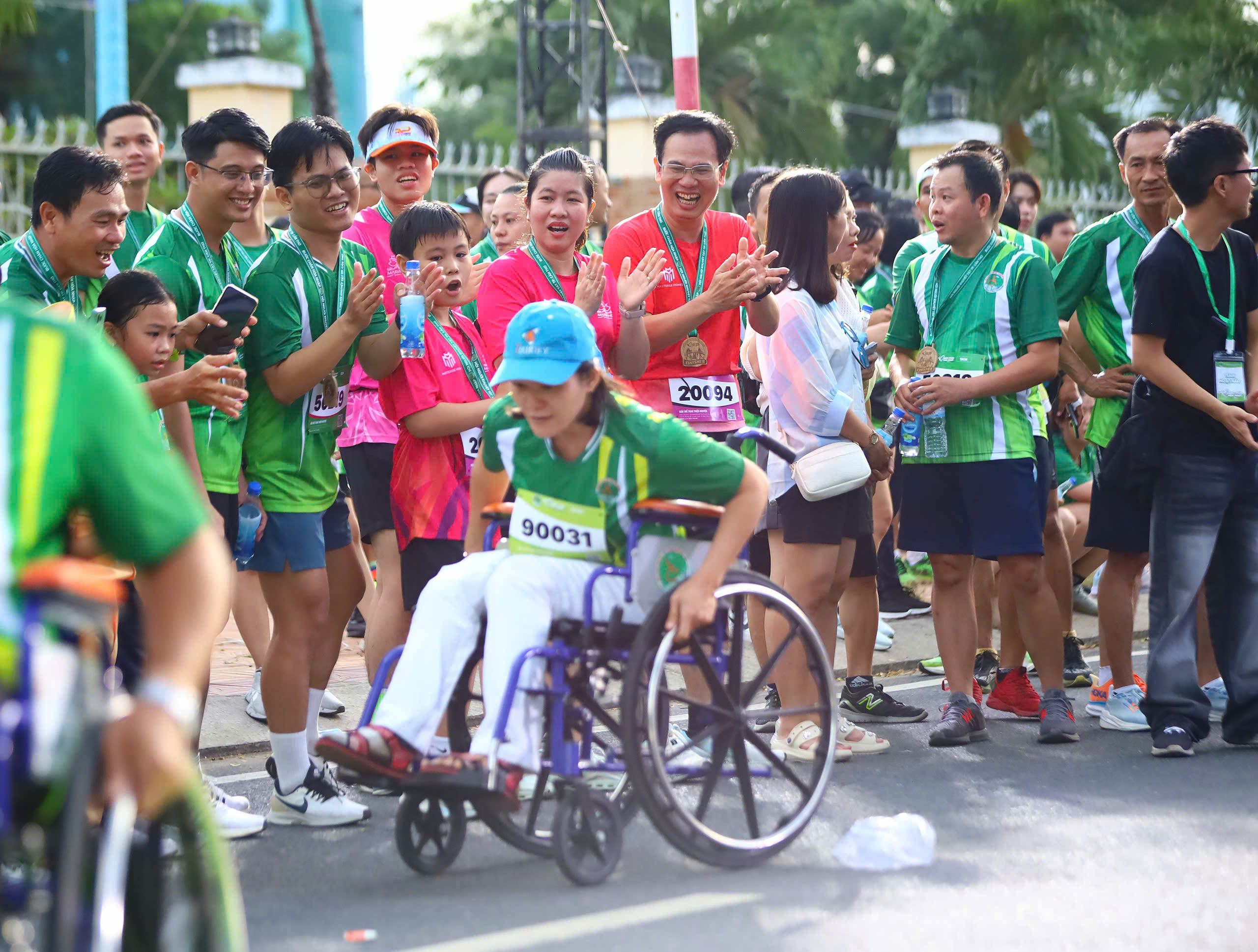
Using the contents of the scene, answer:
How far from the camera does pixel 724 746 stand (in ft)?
14.4

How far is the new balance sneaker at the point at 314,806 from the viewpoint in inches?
191

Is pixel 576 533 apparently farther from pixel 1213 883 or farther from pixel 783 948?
pixel 1213 883

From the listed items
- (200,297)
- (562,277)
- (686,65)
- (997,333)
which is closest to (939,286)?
(997,333)

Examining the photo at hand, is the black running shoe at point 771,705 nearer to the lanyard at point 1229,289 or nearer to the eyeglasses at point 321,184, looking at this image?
the lanyard at point 1229,289

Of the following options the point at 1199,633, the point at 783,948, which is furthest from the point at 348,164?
the point at 1199,633

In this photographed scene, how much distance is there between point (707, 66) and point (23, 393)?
3245cm

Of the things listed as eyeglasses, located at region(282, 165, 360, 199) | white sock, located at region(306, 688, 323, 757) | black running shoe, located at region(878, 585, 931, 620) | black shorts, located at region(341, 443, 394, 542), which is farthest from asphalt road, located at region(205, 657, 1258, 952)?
black running shoe, located at region(878, 585, 931, 620)

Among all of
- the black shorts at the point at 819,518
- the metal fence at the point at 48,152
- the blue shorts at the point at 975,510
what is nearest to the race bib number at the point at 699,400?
the black shorts at the point at 819,518

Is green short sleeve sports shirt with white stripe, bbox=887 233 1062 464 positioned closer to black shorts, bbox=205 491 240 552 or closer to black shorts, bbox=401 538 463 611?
black shorts, bbox=401 538 463 611

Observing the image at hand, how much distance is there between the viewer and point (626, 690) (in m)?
3.97

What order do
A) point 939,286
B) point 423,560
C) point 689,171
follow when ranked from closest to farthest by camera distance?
point 423,560 < point 689,171 < point 939,286

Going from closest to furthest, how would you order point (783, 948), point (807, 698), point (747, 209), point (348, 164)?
point (783, 948) < point (348, 164) < point (807, 698) < point (747, 209)

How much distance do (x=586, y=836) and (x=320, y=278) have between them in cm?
204

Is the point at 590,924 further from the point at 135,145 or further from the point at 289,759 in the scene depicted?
the point at 135,145
